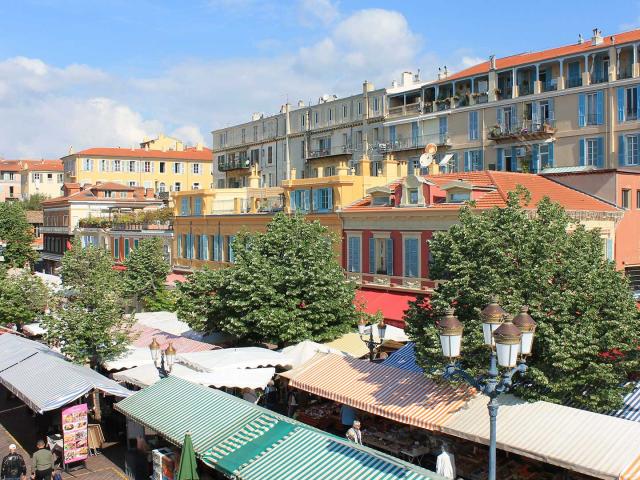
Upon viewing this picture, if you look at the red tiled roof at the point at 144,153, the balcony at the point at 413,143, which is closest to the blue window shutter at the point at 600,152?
the balcony at the point at 413,143

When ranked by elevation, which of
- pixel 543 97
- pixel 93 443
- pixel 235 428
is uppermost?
pixel 543 97

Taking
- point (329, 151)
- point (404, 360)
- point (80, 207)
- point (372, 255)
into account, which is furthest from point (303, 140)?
point (404, 360)

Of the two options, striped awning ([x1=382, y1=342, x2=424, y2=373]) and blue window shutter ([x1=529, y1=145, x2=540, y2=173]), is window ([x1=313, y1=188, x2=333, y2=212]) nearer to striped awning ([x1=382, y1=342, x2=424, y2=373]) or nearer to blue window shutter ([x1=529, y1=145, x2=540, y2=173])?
striped awning ([x1=382, y1=342, x2=424, y2=373])

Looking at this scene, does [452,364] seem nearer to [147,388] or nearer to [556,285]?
[556,285]

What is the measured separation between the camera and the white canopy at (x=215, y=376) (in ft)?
62.8

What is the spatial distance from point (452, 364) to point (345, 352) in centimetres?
1185

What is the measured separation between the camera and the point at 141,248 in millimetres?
38781

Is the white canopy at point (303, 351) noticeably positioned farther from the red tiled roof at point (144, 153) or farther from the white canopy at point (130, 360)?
the red tiled roof at point (144, 153)

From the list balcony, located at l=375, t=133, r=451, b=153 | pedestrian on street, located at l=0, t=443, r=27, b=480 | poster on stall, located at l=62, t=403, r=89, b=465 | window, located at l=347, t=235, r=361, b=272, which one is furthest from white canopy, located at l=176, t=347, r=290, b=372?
balcony, located at l=375, t=133, r=451, b=153

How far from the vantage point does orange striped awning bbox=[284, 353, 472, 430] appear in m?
16.1

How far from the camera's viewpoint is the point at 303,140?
60.3 meters

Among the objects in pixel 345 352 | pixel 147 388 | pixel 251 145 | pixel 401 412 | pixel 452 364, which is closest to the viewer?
pixel 452 364

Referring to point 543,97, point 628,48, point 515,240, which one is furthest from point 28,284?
point 628,48

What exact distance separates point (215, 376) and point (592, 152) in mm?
28301
